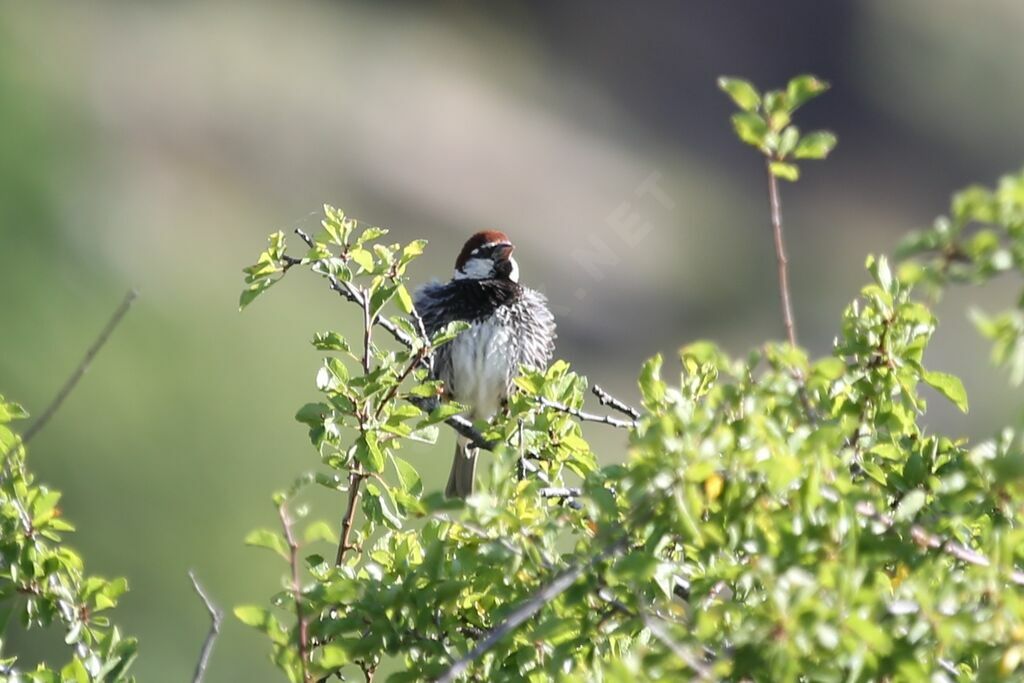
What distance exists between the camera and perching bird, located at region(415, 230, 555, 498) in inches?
174

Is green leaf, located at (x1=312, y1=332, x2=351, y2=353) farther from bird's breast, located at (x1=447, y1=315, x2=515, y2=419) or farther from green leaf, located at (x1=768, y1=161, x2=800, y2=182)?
bird's breast, located at (x1=447, y1=315, x2=515, y2=419)

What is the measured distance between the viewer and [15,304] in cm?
1227

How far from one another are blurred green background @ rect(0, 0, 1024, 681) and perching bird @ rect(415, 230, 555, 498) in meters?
6.15

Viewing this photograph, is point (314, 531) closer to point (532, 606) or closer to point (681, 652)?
point (532, 606)

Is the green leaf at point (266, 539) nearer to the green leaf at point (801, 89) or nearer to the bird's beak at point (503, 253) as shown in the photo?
the green leaf at point (801, 89)

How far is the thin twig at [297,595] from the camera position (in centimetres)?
177

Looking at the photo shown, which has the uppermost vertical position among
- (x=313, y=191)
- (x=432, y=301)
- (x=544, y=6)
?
(x=544, y=6)

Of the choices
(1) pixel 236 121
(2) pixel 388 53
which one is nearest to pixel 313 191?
(1) pixel 236 121

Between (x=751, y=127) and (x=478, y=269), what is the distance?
2.84m

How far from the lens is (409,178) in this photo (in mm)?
17766

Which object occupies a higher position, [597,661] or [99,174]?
[99,174]

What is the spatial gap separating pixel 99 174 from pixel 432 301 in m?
12.1

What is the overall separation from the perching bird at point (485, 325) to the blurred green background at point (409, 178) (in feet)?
20.2

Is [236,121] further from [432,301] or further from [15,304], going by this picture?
[432,301]
